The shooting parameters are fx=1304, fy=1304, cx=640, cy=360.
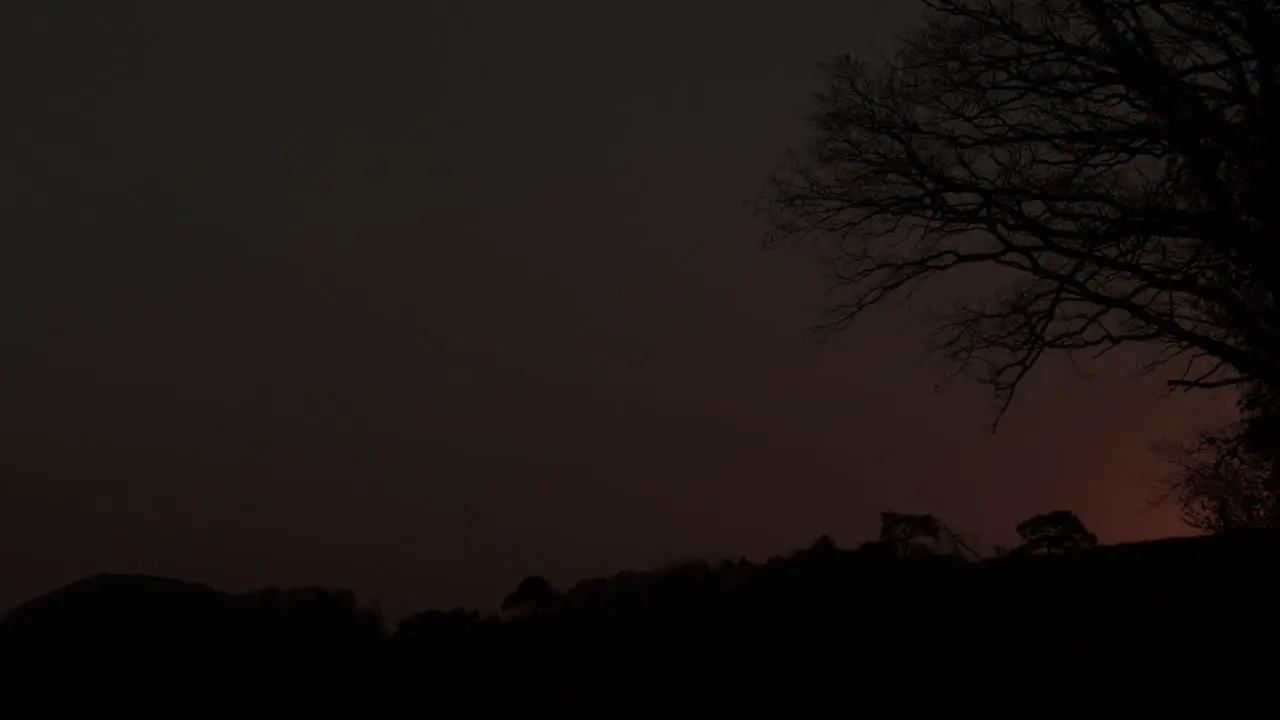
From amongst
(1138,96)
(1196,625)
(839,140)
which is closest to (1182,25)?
(1138,96)

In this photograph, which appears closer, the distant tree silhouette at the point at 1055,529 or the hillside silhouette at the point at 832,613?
the hillside silhouette at the point at 832,613

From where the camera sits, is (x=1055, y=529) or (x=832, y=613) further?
(x=1055, y=529)

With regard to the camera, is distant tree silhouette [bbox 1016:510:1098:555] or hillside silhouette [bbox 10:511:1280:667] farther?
distant tree silhouette [bbox 1016:510:1098:555]

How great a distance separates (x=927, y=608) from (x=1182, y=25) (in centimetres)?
576

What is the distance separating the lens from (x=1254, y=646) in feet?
25.4

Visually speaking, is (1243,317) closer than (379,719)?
No

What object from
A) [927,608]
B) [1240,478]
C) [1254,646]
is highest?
[1240,478]

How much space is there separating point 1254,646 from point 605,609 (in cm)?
476

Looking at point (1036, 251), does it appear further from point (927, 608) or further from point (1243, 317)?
point (927, 608)

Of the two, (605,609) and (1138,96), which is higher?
(1138,96)

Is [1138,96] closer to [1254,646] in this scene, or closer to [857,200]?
[857,200]

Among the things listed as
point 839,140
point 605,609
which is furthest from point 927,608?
point 839,140

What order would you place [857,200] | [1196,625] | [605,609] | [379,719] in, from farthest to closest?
1. [857,200]
2. [605,609]
3. [1196,625]
4. [379,719]

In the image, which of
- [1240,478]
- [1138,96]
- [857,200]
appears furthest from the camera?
[1240,478]
